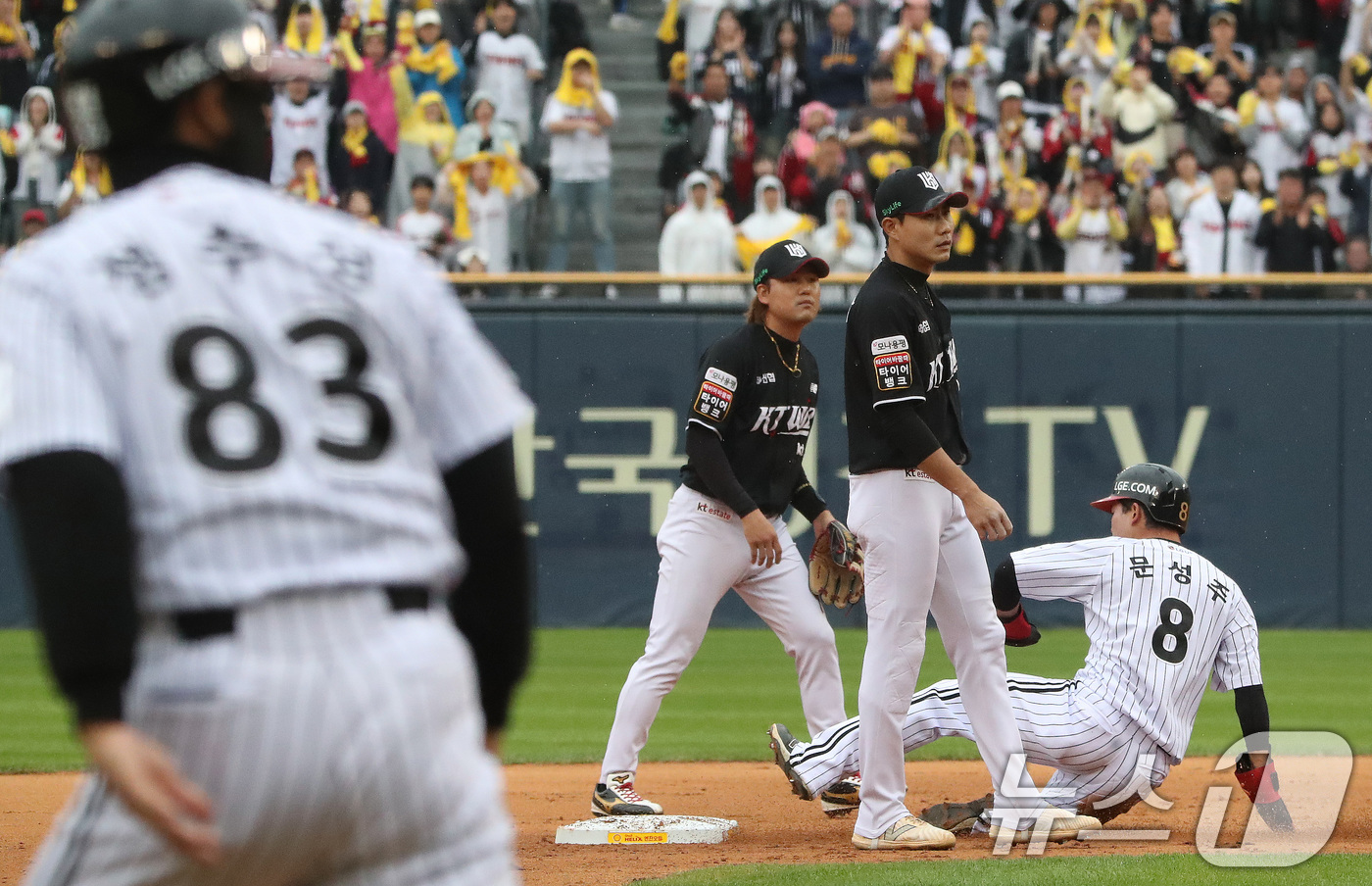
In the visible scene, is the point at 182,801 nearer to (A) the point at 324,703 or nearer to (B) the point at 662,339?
(A) the point at 324,703

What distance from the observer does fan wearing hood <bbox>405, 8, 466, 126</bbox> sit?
15.2m

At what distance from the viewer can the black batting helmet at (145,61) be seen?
192 centimetres

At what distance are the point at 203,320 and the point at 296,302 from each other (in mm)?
106

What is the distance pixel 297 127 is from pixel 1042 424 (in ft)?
22.1

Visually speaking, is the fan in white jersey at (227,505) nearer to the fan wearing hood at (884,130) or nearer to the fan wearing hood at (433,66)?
the fan wearing hood at (884,130)

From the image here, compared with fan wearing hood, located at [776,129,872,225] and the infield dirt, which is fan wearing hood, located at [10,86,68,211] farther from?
the infield dirt

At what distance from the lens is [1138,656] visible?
5.45m

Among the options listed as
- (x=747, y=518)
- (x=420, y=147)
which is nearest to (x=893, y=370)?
(x=747, y=518)

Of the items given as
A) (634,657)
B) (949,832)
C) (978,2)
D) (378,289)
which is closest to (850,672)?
(634,657)

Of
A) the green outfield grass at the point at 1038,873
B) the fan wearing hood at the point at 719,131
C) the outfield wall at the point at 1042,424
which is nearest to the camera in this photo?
the green outfield grass at the point at 1038,873

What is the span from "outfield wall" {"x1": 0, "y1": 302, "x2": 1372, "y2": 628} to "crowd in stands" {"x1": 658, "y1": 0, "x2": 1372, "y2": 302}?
37 cm

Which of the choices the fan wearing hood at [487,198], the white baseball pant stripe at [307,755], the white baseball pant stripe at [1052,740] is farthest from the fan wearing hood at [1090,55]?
the white baseball pant stripe at [307,755]

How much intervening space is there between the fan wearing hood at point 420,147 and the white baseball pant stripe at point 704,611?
9.00 metres

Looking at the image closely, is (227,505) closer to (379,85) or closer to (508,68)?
(379,85)
